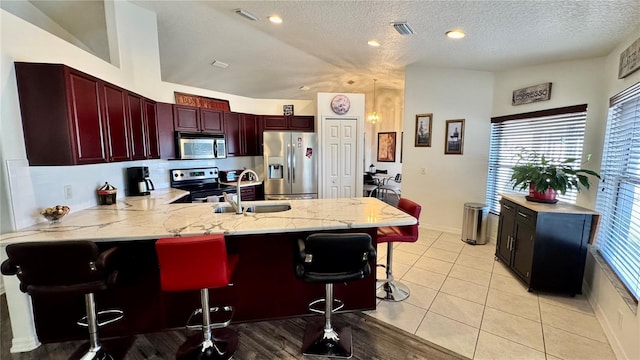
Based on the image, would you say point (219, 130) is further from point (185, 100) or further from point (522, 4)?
point (522, 4)

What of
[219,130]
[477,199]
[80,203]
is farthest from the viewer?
[219,130]

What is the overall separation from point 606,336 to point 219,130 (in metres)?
5.17

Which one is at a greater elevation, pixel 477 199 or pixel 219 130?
pixel 219 130

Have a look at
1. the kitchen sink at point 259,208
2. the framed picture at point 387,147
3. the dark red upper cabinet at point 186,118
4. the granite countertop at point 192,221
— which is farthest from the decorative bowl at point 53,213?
the framed picture at point 387,147

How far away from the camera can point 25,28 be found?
6.47 ft

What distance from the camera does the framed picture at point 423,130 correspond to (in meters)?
4.46

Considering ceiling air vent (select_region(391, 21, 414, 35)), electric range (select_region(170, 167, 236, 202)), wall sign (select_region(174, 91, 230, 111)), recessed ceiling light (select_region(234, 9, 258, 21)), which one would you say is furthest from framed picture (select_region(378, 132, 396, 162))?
recessed ceiling light (select_region(234, 9, 258, 21))

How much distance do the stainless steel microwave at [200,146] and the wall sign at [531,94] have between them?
4.57 metres

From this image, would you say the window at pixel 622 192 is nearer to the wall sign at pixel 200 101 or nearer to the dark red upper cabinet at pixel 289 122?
the dark red upper cabinet at pixel 289 122

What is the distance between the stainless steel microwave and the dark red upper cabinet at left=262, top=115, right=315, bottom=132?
1.11 metres

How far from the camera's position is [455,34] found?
2869mm

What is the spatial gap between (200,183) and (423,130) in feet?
13.0

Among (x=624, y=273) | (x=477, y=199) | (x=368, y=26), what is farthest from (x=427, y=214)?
(x=368, y=26)

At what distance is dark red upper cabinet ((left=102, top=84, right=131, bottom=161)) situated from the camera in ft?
7.99
